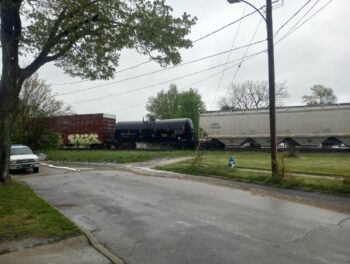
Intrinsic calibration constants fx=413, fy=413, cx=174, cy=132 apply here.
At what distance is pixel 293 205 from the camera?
12328 mm

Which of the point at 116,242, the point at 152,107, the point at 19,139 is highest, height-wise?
the point at 152,107

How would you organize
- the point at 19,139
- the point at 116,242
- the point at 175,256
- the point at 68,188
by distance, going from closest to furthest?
→ the point at 175,256
the point at 116,242
the point at 68,188
the point at 19,139

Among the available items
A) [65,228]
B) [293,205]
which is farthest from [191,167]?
[65,228]

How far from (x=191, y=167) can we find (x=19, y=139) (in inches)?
826

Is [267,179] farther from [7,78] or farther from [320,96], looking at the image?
[320,96]

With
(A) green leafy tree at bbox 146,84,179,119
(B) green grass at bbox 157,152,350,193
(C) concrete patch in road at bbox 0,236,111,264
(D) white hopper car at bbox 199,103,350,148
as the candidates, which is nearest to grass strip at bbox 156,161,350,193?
(B) green grass at bbox 157,152,350,193

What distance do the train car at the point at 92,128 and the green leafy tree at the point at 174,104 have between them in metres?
40.3

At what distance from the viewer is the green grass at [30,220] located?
27.6 ft

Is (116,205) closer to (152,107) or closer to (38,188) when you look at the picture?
(38,188)

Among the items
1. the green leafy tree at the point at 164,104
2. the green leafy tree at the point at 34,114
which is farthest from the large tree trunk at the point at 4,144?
the green leafy tree at the point at 164,104

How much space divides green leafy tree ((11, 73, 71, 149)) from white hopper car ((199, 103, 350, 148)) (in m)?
14.4

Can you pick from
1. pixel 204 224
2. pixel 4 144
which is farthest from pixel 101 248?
pixel 4 144

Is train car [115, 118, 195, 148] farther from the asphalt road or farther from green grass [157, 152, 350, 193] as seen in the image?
the asphalt road

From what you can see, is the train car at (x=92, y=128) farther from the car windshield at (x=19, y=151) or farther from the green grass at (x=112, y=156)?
the car windshield at (x=19, y=151)
